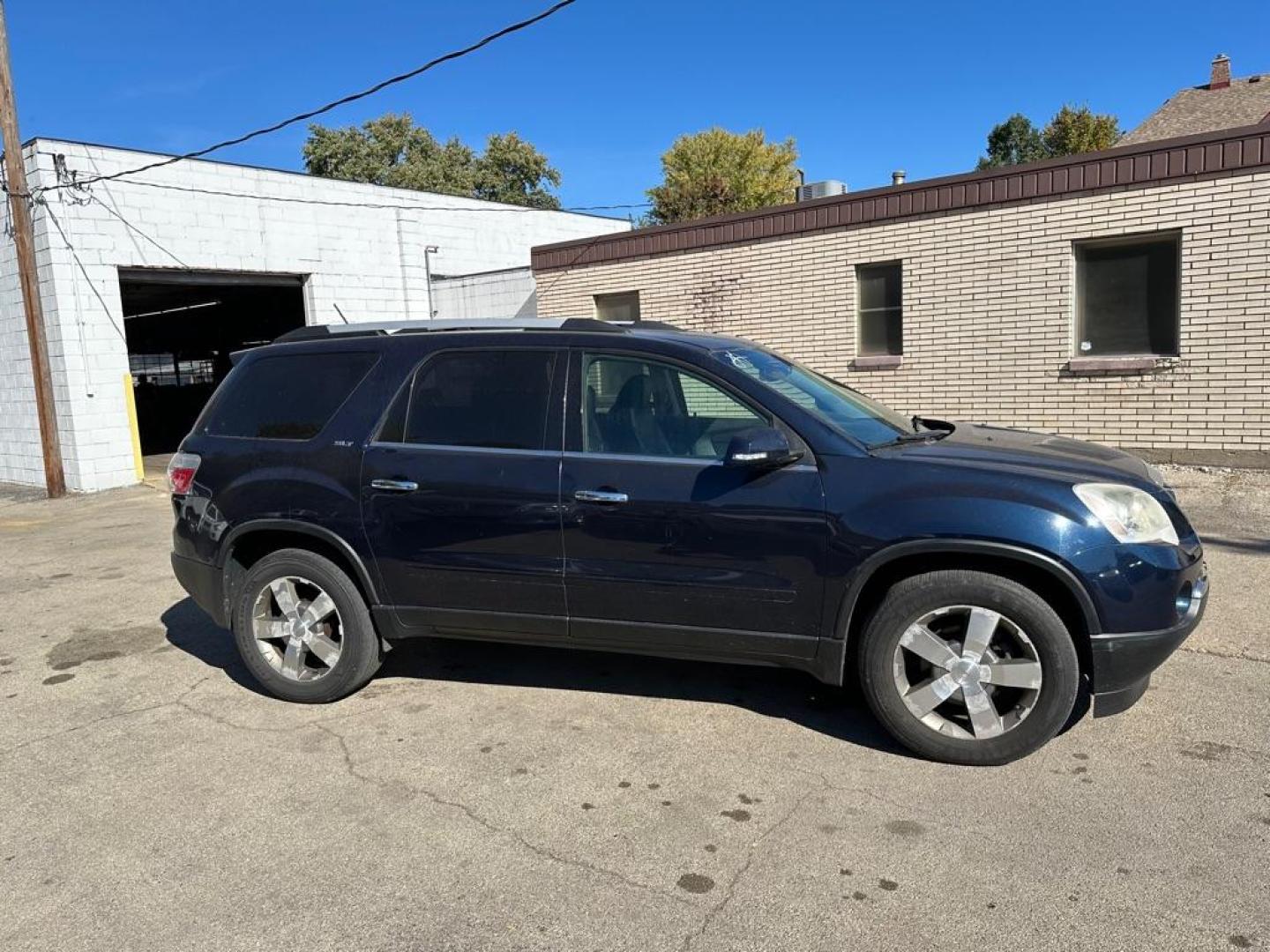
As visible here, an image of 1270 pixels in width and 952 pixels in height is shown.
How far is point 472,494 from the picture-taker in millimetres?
4148

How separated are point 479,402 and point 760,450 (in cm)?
144

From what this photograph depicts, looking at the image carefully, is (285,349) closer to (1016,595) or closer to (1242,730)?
(1016,595)

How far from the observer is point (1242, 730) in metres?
3.87

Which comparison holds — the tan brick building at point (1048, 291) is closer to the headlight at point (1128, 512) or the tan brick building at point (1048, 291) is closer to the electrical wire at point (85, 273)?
the headlight at point (1128, 512)

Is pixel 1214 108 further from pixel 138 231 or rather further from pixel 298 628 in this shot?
pixel 298 628

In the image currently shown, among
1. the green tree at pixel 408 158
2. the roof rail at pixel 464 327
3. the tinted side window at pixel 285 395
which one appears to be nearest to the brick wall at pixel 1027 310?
the roof rail at pixel 464 327

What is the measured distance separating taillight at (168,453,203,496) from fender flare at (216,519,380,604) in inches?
17.3

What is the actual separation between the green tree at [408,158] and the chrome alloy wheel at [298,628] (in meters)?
45.8

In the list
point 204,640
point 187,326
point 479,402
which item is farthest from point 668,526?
point 187,326

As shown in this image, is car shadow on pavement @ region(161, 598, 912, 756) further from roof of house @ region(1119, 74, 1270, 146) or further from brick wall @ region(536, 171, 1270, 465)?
roof of house @ region(1119, 74, 1270, 146)

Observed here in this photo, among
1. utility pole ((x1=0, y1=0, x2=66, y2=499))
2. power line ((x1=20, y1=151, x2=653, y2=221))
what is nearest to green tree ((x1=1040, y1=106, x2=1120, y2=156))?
power line ((x1=20, y1=151, x2=653, y2=221))

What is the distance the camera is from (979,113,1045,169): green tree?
43347 mm

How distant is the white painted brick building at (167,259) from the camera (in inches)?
530

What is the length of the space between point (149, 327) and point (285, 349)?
26.3 m
